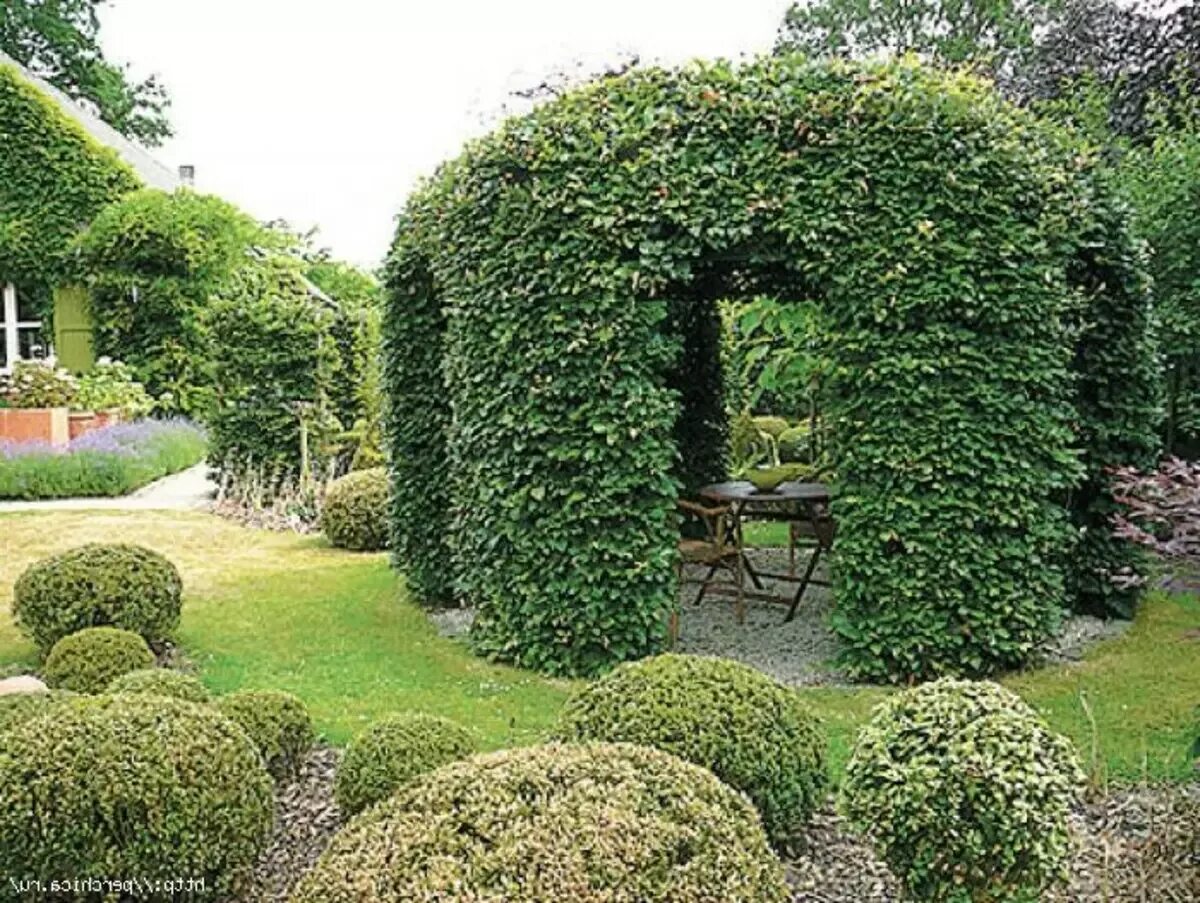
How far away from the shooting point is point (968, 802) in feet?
10.1

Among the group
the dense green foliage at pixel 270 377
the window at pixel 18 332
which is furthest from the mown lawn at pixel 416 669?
the window at pixel 18 332

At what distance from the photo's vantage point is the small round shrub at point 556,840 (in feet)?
7.76

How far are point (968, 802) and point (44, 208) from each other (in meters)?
21.1

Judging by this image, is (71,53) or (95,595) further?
(71,53)

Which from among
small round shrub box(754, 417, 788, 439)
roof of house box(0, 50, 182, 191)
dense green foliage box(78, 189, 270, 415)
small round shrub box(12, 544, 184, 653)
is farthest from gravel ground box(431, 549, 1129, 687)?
roof of house box(0, 50, 182, 191)

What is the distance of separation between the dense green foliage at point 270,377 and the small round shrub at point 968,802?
1043 cm

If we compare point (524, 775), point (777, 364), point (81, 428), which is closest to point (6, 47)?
point (81, 428)

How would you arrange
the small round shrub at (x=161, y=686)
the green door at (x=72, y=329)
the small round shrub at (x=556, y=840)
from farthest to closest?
the green door at (x=72, y=329)
the small round shrub at (x=161, y=686)
the small round shrub at (x=556, y=840)

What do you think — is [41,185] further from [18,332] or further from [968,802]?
[968,802]

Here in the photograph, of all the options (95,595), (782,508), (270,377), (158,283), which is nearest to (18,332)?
(158,283)

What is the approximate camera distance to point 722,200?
5871 millimetres

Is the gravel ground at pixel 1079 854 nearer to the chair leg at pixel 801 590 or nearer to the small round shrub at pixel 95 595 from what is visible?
the small round shrub at pixel 95 595

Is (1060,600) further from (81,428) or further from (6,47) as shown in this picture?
(6,47)

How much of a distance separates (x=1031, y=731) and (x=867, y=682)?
2.89 m
